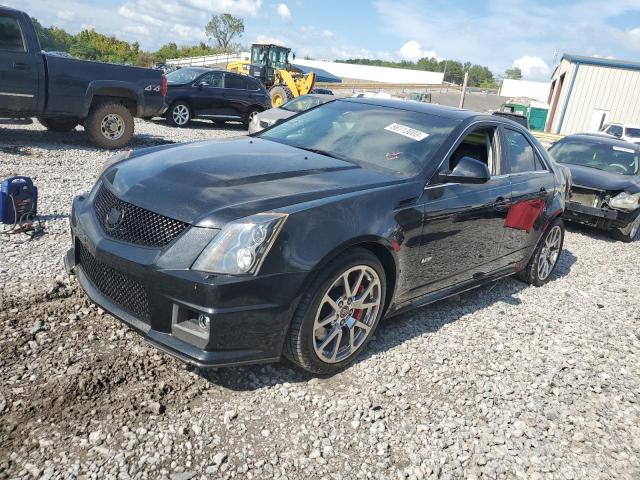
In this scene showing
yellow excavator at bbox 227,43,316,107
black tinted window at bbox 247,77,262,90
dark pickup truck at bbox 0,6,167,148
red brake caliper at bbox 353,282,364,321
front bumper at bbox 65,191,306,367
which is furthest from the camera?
yellow excavator at bbox 227,43,316,107

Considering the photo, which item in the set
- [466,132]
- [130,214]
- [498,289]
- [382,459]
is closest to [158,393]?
[130,214]

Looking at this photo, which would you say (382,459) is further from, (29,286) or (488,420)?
(29,286)

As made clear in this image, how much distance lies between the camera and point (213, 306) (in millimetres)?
2621

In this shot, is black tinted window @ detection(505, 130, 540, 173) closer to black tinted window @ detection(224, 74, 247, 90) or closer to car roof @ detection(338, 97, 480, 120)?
car roof @ detection(338, 97, 480, 120)

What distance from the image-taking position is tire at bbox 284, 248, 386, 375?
2.94 meters

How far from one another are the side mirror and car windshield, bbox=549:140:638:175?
6.64m

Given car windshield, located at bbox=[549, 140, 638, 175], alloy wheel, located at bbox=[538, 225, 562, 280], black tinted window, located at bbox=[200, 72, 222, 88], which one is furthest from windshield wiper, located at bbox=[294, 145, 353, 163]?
black tinted window, located at bbox=[200, 72, 222, 88]

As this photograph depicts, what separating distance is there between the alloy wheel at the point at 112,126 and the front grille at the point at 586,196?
8.06 metres

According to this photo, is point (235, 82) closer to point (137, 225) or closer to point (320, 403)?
point (137, 225)

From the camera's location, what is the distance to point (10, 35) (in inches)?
324

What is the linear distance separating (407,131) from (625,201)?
5.82 metres

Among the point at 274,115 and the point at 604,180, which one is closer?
the point at 604,180

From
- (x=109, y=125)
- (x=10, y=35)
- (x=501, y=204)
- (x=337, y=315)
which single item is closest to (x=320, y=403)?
(x=337, y=315)

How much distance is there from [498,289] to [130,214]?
382 cm
